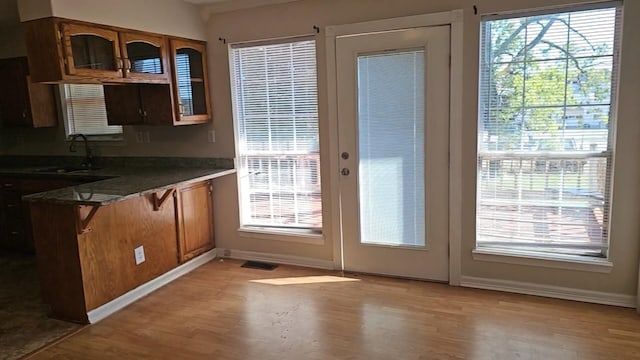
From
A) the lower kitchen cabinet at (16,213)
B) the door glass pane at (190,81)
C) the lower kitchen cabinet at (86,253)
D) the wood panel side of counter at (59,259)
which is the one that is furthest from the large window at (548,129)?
the lower kitchen cabinet at (16,213)

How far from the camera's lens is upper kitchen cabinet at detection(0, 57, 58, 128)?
4617mm

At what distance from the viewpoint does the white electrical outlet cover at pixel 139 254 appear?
10.8 ft

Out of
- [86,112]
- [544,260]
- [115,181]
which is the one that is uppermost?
[86,112]

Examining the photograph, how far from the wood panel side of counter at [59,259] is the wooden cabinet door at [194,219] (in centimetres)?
96

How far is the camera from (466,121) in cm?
317

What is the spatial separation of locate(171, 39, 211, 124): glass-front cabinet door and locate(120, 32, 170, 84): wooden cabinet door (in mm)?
104

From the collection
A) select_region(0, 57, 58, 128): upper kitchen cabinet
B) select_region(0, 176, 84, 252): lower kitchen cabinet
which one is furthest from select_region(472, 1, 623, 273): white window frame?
select_region(0, 57, 58, 128): upper kitchen cabinet

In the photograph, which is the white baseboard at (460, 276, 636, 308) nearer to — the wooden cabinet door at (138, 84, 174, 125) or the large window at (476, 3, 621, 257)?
the large window at (476, 3, 621, 257)

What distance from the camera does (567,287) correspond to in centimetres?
306

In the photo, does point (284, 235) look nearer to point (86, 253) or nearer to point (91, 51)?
point (86, 253)

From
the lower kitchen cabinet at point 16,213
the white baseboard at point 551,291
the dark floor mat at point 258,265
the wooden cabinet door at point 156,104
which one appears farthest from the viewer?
the lower kitchen cabinet at point 16,213

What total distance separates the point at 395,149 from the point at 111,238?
2.19 m

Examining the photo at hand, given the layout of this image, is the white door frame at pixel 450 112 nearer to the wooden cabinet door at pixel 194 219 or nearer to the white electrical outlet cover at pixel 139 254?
the wooden cabinet door at pixel 194 219

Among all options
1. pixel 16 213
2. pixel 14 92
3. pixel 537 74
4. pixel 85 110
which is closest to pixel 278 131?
pixel 537 74
